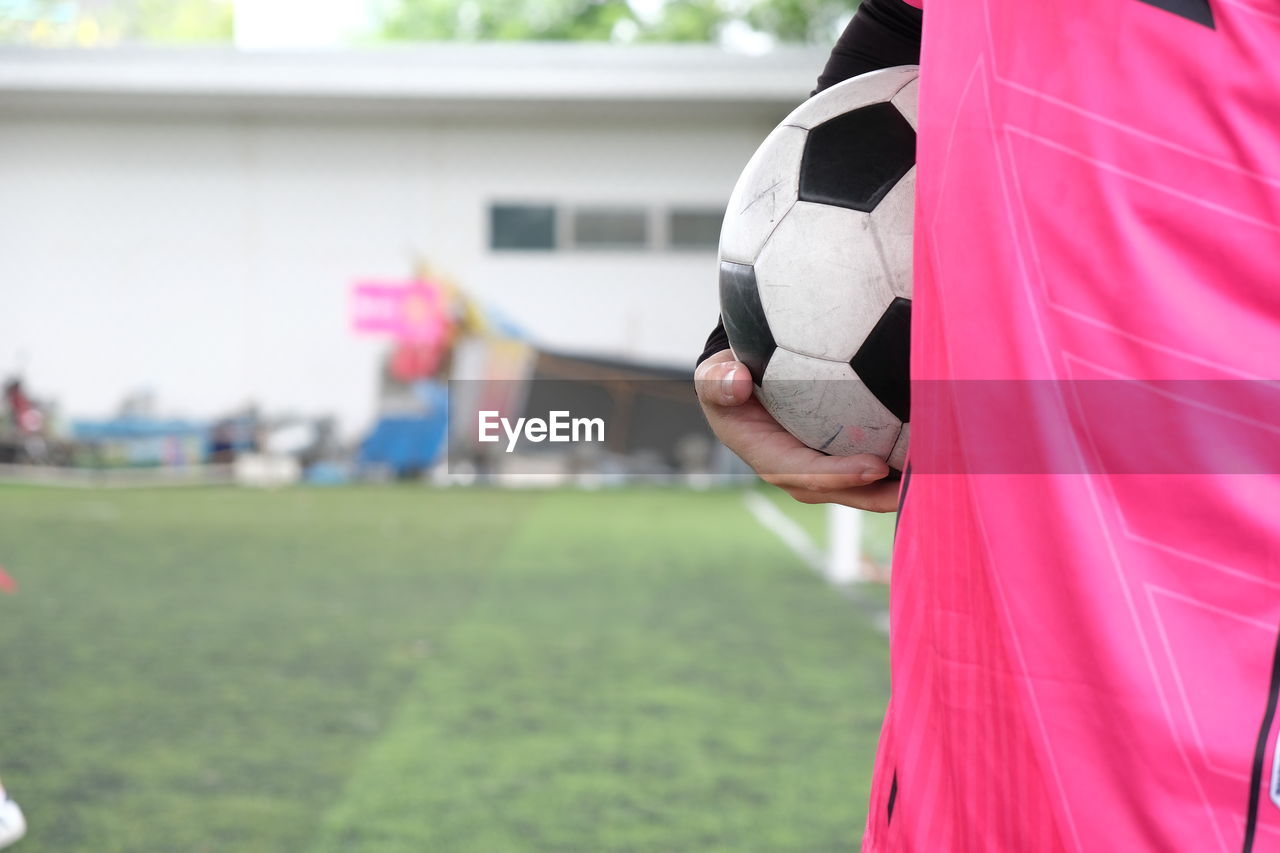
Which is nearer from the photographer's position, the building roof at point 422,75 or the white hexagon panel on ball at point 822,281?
the white hexagon panel on ball at point 822,281

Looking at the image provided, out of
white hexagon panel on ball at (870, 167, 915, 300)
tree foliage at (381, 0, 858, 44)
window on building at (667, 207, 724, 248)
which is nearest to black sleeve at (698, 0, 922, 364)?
white hexagon panel on ball at (870, 167, 915, 300)

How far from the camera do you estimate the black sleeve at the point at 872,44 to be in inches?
38.0

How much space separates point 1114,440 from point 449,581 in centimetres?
595

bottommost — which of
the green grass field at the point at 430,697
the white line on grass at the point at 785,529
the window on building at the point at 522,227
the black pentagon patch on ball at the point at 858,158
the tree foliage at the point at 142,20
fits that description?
the white line on grass at the point at 785,529

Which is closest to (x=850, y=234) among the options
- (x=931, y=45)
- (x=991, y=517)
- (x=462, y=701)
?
(x=931, y=45)

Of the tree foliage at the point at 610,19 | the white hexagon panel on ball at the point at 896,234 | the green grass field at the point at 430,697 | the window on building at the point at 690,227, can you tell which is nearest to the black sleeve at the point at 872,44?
the white hexagon panel on ball at the point at 896,234

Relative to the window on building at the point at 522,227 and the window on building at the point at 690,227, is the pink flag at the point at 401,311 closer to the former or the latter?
the window on building at the point at 522,227

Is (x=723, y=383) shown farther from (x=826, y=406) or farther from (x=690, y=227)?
(x=690, y=227)

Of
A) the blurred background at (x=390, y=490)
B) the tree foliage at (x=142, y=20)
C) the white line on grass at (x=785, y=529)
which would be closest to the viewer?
the blurred background at (x=390, y=490)

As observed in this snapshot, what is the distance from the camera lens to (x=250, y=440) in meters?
13.0

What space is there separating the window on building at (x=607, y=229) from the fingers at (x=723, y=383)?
42.4 feet

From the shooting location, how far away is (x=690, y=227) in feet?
45.3

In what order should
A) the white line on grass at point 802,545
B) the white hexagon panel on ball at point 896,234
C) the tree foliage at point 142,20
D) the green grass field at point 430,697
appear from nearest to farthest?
the white hexagon panel on ball at point 896,234
the green grass field at point 430,697
the white line on grass at point 802,545
the tree foliage at point 142,20

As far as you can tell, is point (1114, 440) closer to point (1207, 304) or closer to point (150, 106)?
point (1207, 304)
